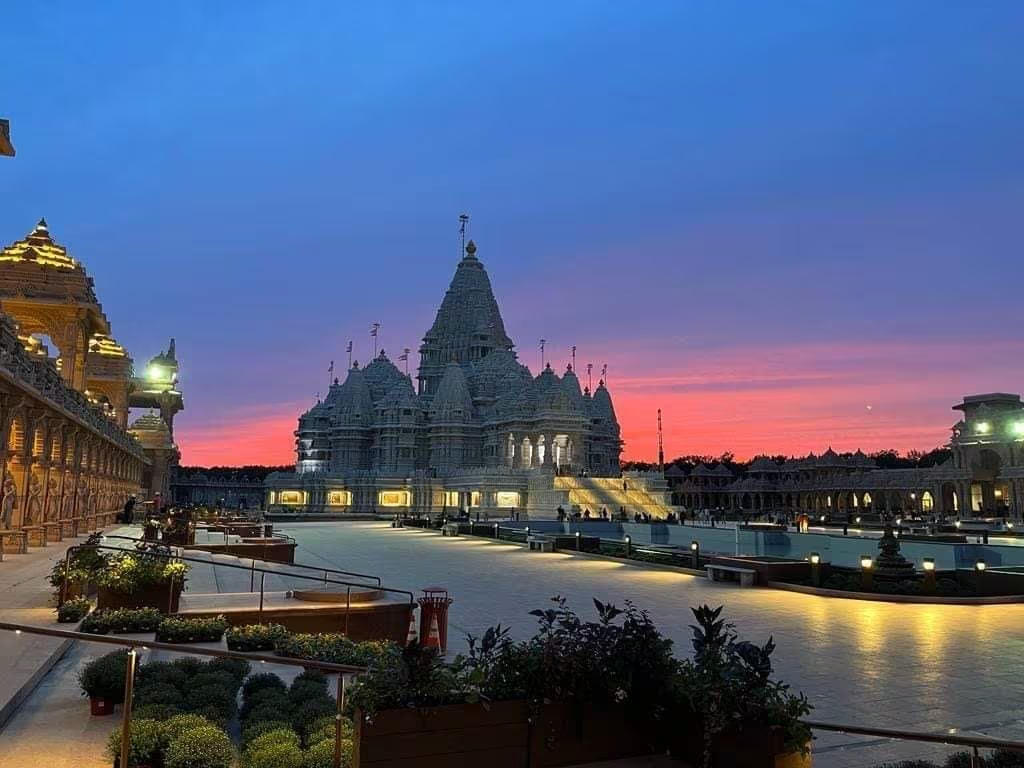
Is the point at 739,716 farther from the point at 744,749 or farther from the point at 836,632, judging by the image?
the point at 836,632

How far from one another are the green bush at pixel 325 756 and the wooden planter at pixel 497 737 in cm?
51

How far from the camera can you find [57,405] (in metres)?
23.3

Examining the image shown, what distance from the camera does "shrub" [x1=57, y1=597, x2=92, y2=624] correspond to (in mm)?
11523

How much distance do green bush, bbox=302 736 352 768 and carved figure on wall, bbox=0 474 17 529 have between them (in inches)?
773

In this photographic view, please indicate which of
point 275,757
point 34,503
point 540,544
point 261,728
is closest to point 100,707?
point 261,728

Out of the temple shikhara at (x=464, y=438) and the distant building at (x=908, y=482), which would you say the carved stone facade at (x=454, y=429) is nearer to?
the temple shikhara at (x=464, y=438)

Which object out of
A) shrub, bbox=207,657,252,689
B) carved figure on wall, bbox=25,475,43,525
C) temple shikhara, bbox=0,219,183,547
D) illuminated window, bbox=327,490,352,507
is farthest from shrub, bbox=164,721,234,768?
illuminated window, bbox=327,490,352,507

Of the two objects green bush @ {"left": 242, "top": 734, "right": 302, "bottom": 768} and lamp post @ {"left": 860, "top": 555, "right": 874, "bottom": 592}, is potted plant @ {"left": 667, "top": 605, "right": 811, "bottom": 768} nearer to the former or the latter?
green bush @ {"left": 242, "top": 734, "right": 302, "bottom": 768}

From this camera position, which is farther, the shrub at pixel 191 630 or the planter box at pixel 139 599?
the planter box at pixel 139 599

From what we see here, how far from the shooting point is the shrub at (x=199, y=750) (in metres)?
6.17

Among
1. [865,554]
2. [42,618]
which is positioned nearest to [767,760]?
[42,618]

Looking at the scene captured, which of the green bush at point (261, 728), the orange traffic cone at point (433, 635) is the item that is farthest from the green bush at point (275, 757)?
the orange traffic cone at point (433, 635)

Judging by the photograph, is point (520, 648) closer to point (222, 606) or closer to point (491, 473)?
point (222, 606)

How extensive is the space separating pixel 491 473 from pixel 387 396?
81.3 feet
